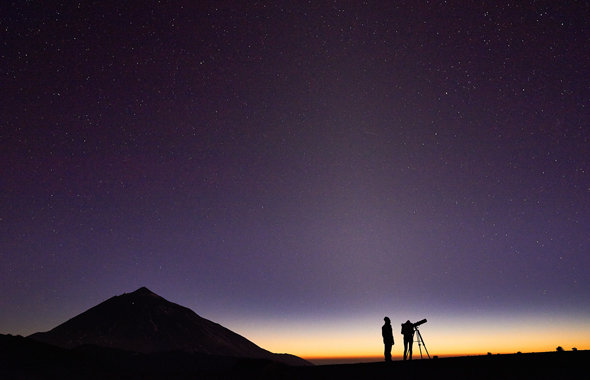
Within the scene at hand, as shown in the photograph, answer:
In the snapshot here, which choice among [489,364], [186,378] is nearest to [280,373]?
[186,378]

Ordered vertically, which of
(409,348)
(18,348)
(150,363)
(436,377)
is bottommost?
(436,377)

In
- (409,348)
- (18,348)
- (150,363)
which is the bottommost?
(409,348)

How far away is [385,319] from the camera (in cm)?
1809

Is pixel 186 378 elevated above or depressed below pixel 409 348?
below

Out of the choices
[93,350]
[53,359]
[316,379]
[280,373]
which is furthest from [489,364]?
[93,350]

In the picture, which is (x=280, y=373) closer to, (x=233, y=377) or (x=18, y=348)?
(x=233, y=377)

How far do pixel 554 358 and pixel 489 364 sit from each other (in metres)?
1.55

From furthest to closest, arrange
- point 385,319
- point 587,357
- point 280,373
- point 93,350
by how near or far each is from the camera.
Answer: point 93,350 → point 385,319 → point 280,373 → point 587,357

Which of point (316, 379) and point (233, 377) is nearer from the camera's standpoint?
point (316, 379)

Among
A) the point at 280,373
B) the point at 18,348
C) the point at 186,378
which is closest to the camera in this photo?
the point at 280,373

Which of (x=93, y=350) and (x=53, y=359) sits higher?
(x=93, y=350)

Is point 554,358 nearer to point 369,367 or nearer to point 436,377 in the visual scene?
point 436,377

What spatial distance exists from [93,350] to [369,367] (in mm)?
192346

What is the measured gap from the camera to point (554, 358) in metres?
11.2
